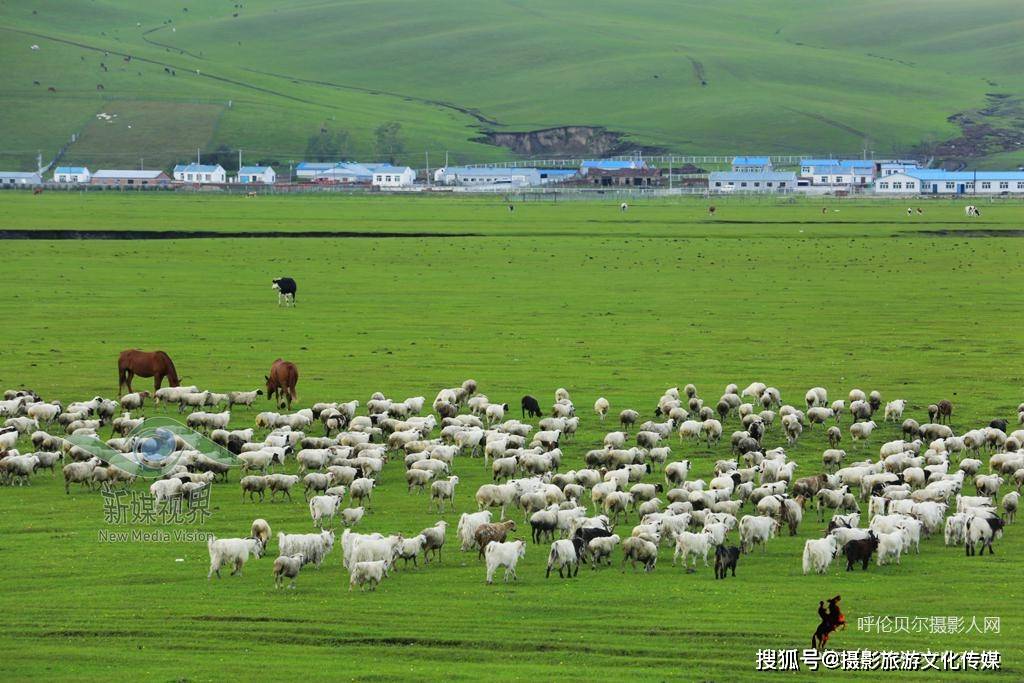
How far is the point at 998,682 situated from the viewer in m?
16.7

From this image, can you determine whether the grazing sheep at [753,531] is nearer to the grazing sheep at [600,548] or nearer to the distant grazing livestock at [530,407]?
the grazing sheep at [600,548]

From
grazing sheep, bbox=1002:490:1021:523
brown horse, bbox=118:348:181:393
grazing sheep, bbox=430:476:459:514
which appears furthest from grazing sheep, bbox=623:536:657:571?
brown horse, bbox=118:348:181:393

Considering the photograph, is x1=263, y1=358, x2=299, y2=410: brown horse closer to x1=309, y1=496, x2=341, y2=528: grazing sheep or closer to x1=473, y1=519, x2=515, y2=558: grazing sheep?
x1=309, y1=496, x2=341, y2=528: grazing sheep

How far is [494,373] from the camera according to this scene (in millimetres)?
39531

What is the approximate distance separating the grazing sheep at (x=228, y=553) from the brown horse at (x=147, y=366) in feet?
50.9

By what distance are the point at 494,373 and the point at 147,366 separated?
9322 millimetres

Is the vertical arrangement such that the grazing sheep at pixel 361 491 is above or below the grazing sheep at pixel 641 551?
above

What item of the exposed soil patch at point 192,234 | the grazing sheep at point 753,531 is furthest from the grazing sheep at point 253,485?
the exposed soil patch at point 192,234

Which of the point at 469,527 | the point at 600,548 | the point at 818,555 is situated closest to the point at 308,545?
the point at 469,527

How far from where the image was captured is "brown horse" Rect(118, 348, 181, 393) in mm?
35906

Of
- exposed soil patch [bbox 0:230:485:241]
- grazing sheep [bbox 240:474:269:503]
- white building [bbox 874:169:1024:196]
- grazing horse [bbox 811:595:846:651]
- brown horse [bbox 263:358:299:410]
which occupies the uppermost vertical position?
white building [bbox 874:169:1024:196]

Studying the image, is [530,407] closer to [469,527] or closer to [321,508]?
[321,508]

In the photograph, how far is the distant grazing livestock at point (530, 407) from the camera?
3306 cm

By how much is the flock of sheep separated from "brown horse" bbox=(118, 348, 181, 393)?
1.74m
